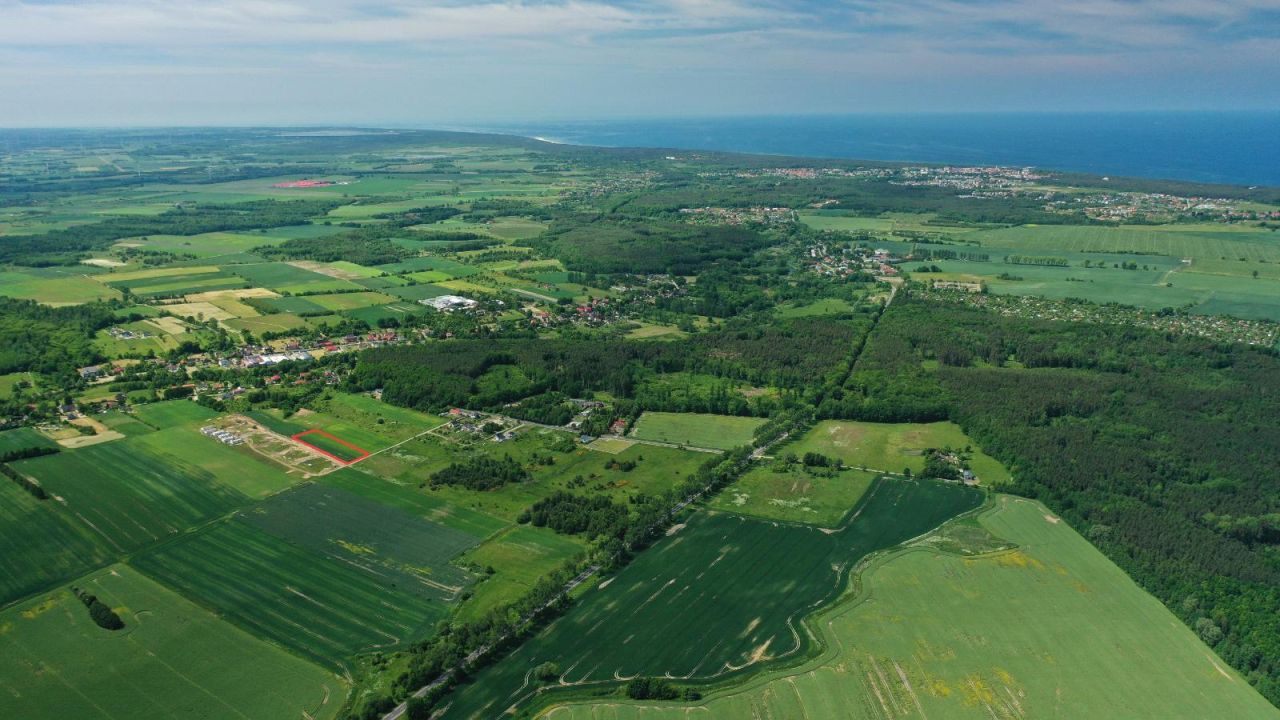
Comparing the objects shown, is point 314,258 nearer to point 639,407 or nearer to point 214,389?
point 214,389

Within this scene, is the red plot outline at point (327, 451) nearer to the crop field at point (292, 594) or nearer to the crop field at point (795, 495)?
the crop field at point (292, 594)

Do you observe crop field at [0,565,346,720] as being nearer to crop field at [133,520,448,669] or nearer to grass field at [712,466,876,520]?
crop field at [133,520,448,669]

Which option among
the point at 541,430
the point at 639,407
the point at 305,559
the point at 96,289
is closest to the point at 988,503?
the point at 639,407

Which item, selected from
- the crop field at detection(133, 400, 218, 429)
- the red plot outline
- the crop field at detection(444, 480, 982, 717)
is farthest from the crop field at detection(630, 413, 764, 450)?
the crop field at detection(133, 400, 218, 429)

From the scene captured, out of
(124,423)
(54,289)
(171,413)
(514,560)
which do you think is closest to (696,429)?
(514,560)


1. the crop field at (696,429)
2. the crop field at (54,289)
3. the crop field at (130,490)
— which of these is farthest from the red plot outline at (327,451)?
the crop field at (54,289)

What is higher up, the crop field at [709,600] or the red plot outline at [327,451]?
the red plot outline at [327,451]
